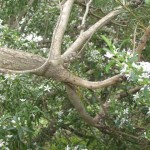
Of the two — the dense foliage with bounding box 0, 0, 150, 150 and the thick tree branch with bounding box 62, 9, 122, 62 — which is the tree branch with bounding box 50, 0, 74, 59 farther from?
the dense foliage with bounding box 0, 0, 150, 150

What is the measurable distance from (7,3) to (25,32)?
41 centimetres

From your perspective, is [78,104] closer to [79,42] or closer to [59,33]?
[79,42]

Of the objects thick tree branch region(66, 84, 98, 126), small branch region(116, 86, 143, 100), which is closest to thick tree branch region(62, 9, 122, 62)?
A: thick tree branch region(66, 84, 98, 126)

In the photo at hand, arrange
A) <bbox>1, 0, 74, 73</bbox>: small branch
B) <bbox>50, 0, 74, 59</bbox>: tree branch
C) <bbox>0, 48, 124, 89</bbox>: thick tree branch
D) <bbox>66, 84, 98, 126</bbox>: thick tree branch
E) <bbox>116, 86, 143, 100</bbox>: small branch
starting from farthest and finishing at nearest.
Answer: <bbox>116, 86, 143, 100</bbox>: small branch, <bbox>66, 84, 98, 126</bbox>: thick tree branch, <bbox>50, 0, 74, 59</bbox>: tree branch, <bbox>1, 0, 74, 73</bbox>: small branch, <bbox>0, 48, 124, 89</bbox>: thick tree branch

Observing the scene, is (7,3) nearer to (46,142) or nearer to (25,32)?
(25,32)

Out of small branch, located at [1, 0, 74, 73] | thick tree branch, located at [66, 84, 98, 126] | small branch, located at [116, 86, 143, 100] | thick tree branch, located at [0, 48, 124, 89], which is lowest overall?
thick tree branch, located at [66, 84, 98, 126]

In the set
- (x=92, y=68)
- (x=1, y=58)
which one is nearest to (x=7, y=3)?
(x=92, y=68)

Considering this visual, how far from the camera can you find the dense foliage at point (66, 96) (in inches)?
121

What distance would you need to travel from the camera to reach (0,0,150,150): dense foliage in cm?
307

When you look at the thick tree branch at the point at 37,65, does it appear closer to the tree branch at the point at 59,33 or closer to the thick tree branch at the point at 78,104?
the tree branch at the point at 59,33

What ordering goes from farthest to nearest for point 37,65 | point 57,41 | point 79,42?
point 79,42
point 57,41
point 37,65

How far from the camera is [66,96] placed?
12.8 feet

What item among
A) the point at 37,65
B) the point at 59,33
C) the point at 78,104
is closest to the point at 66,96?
the point at 78,104

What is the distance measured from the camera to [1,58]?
2.71 meters
